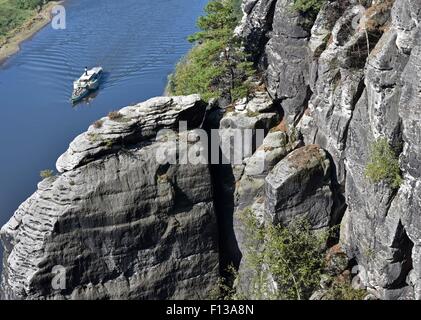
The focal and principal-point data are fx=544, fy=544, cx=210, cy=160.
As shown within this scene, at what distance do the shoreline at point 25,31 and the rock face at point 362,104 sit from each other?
156 feet

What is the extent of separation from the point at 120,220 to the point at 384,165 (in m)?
12.6

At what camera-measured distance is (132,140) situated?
87.6ft

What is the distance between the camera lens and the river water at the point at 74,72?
45844 millimetres

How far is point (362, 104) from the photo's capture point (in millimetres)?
22594

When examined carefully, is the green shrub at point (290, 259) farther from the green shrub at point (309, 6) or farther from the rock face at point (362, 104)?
the green shrub at point (309, 6)

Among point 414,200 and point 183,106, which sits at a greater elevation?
point 183,106

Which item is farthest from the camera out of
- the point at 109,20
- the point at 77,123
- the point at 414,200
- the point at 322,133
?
the point at 109,20

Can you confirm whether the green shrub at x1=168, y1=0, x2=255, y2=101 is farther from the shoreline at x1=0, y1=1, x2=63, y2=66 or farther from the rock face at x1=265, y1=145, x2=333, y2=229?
Result: the shoreline at x1=0, y1=1, x2=63, y2=66

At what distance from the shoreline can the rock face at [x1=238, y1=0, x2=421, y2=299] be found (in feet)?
156

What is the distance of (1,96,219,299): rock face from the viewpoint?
25766 millimetres

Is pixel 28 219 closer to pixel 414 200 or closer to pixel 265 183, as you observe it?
pixel 265 183

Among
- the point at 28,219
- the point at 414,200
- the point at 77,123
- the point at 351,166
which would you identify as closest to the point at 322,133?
the point at 351,166

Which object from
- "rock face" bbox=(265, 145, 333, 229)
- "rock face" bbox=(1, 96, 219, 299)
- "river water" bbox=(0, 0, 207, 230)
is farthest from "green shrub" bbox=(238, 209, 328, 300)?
"river water" bbox=(0, 0, 207, 230)

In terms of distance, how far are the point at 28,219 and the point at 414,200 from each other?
17413mm
